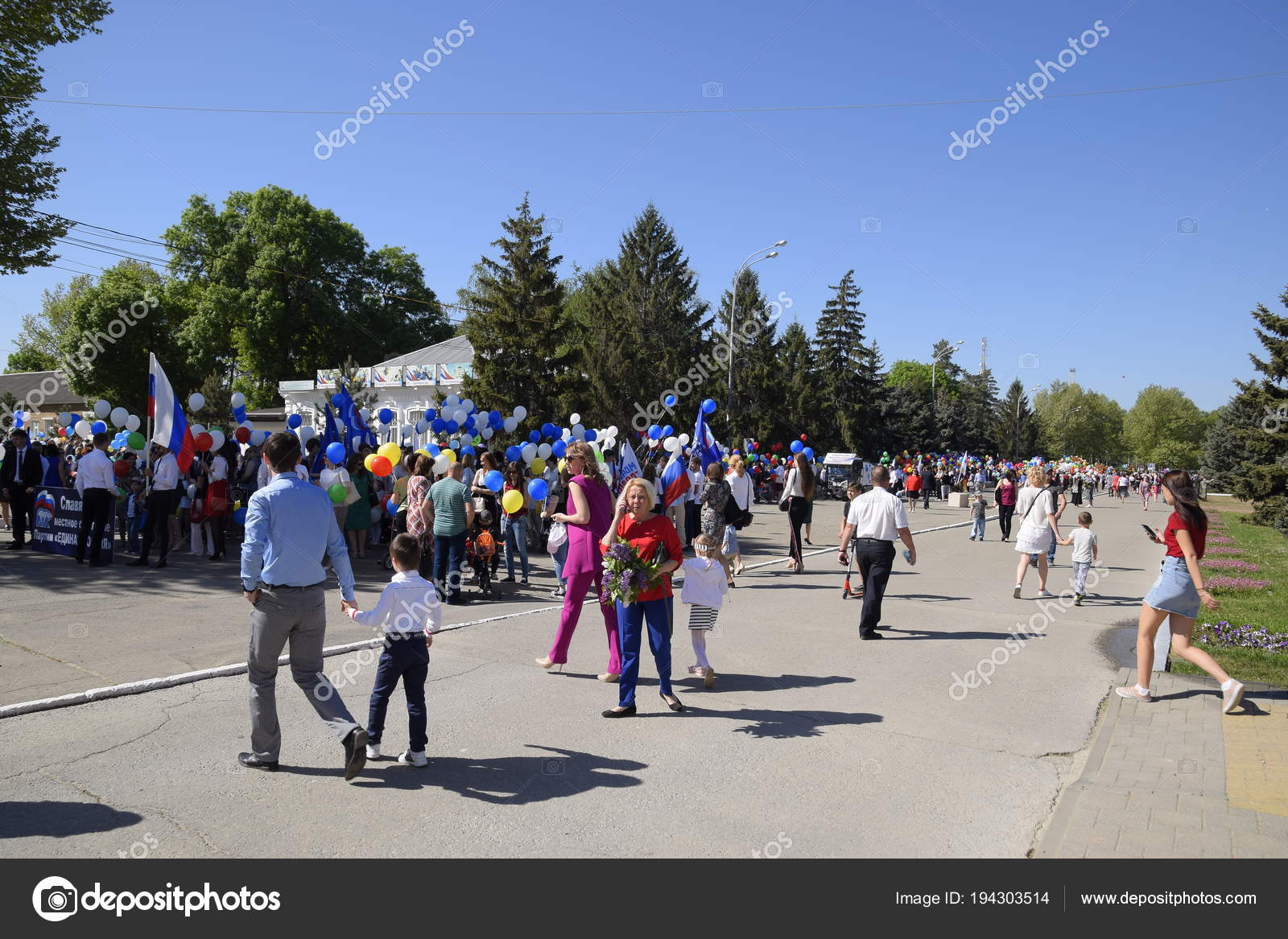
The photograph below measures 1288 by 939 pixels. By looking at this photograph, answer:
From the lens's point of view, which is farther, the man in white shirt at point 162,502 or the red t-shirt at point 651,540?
the man in white shirt at point 162,502

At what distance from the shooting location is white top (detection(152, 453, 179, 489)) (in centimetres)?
1184

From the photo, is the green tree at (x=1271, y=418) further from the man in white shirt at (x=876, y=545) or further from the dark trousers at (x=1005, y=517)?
the man in white shirt at (x=876, y=545)

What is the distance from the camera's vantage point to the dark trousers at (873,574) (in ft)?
28.8

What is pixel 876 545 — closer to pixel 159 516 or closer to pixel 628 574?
pixel 628 574

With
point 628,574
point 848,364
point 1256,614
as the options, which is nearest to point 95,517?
point 628,574

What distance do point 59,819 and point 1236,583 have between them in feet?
48.1

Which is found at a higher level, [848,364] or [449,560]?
[848,364]

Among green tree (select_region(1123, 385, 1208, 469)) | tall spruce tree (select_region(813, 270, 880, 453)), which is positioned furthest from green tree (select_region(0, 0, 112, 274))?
green tree (select_region(1123, 385, 1208, 469))

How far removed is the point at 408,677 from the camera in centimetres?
503

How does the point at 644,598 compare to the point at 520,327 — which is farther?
the point at 520,327

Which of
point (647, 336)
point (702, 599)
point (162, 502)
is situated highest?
point (647, 336)

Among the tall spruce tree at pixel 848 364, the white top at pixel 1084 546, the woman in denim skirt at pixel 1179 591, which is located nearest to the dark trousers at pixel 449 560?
the woman in denim skirt at pixel 1179 591
